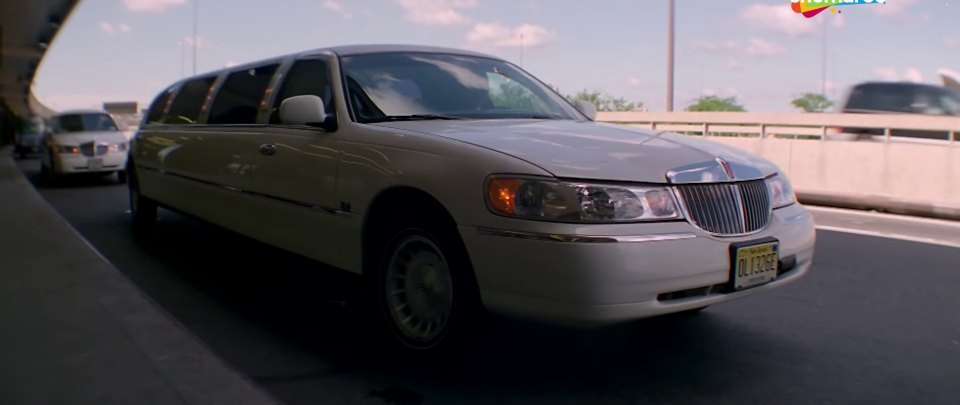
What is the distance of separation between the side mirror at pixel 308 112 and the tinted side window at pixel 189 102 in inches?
101

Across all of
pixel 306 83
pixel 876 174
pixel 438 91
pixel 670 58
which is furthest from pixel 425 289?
pixel 670 58

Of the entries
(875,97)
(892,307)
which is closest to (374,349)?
(892,307)

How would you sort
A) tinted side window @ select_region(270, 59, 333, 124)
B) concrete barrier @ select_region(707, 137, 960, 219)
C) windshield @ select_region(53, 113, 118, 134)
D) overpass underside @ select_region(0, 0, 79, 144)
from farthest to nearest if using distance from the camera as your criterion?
overpass underside @ select_region(0, 0, 79, 144), windshield @ select_region(53, 113, 118, 134), concrete barrier @ select_region(707, 137, 960, 219), tinted side window @ select_region(270, 59, 333, 124)

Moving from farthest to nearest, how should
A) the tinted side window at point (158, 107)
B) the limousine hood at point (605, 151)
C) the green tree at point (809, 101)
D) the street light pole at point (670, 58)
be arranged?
the green tree at point (809, 101) < the street light pole at point (670, 58) < the tinted side window at point (158, 107) < the limousine hood at point (605, 151)

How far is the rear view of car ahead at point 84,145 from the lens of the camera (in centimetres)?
1524

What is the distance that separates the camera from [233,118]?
19.5ft

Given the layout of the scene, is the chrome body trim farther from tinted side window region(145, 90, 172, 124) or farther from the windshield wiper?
tinted side window region(145, 90, 172, 124)

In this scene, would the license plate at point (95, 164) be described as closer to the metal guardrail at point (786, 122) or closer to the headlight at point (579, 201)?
the metal guardrail at point (786, 122)

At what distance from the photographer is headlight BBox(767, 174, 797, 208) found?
4012 millimetres

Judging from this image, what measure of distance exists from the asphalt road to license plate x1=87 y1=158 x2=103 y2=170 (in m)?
10.2

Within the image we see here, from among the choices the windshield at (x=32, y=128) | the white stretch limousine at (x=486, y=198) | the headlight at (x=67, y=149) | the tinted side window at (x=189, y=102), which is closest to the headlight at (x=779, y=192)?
the white stretch limousine at (x=486, y=198)

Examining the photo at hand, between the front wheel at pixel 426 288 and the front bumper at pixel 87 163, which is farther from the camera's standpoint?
the front bumper at pixel 87 163

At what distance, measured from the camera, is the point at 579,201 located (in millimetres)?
3260

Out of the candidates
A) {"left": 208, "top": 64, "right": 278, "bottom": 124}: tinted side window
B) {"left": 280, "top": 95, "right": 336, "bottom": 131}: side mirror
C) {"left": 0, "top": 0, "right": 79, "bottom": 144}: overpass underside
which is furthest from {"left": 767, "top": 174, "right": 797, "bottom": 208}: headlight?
{"left": 0, "top": 0, "right": 79, "bottom": 144}: overpass underside
